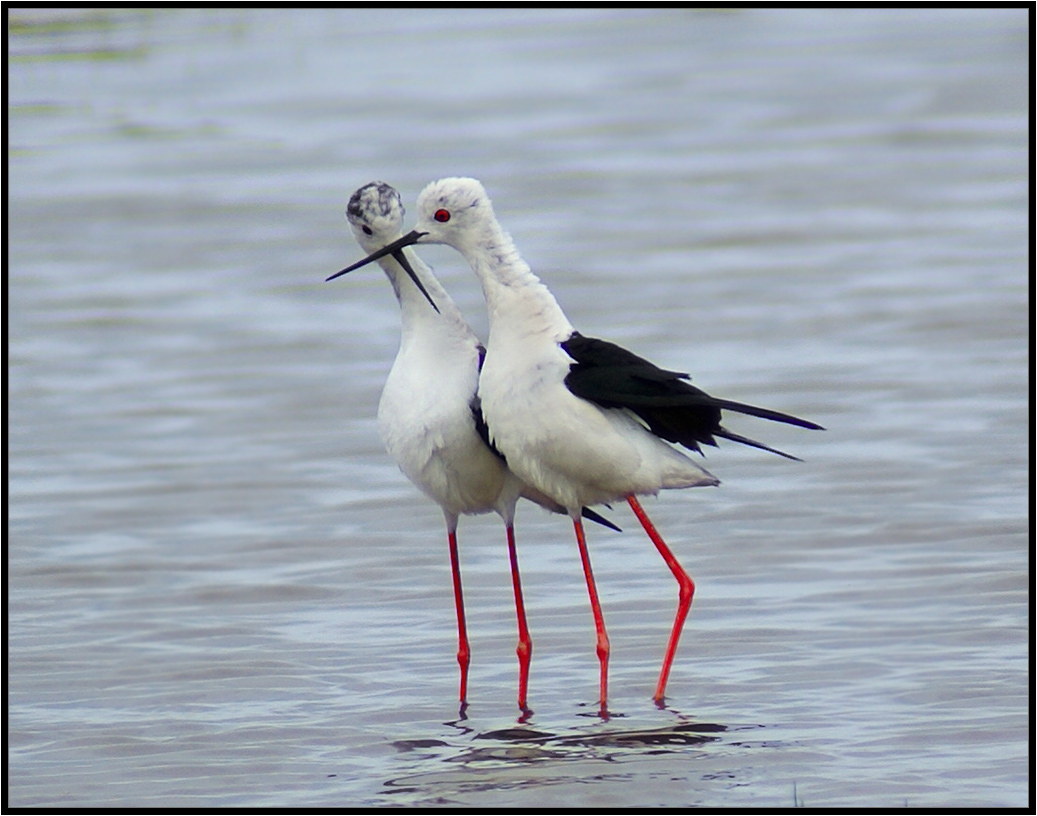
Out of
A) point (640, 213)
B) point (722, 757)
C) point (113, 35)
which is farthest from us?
point (113, 35)

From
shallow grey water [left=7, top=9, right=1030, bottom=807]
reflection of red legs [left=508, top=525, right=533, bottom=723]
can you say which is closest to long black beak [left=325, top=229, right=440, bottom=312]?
reflection of red legs [left=508, top=525, right=533, bottom=723]

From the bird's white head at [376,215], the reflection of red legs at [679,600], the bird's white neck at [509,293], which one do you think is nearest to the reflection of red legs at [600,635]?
the reflection of red legs at [679,600]

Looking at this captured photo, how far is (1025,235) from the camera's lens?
44.7 ft

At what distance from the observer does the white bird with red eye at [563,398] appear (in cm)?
629

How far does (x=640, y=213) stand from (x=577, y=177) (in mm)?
1143

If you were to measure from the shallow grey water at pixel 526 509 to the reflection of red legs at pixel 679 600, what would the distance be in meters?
0.07

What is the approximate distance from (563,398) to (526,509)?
2922 mm

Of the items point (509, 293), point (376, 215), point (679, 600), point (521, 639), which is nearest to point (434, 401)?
point (509, 293)

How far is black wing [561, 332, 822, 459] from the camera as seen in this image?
20.7ft

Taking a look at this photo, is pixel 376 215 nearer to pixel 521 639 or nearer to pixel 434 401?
pixel 434 401

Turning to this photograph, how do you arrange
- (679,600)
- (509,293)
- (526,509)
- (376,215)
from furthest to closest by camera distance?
(526,509), (679,600), (376,215), (509,293)

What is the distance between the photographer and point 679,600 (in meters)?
7.17

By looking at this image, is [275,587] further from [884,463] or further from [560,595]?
[884,463]

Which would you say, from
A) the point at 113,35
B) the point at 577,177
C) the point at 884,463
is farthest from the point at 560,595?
the point at 113,35
